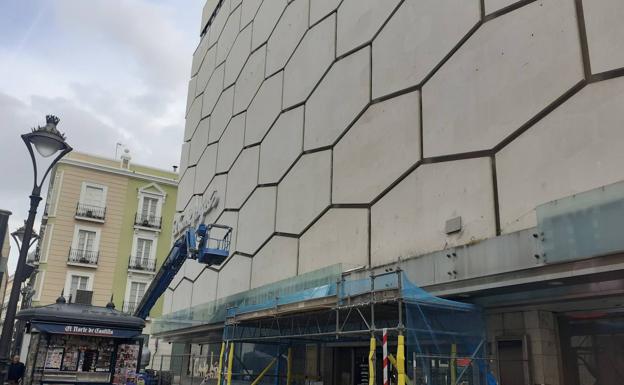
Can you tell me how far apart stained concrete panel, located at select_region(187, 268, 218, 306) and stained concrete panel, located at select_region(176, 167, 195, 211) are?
4.65m

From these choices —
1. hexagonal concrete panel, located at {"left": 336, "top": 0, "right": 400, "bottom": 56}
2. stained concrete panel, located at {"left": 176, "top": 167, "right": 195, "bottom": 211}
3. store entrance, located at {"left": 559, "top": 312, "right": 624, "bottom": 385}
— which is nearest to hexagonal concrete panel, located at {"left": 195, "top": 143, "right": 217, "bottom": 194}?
stained concrete panel, located at {"left": 176, "top": 167, "right": 195, "bottom": 211}

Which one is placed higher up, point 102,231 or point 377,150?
point 102,231

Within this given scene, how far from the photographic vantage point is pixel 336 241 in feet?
35.8

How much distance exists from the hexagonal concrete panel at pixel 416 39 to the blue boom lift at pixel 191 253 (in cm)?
677

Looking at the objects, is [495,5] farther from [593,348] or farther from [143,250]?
[143,250]

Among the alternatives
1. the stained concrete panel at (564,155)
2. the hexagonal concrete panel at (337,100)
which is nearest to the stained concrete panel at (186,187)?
the hexagonal concrete panel at (337,100)

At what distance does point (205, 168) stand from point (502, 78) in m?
15.0

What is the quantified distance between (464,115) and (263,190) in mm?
7894

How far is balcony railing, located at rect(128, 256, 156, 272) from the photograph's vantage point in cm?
3403

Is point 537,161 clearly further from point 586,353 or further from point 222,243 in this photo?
point 222,243

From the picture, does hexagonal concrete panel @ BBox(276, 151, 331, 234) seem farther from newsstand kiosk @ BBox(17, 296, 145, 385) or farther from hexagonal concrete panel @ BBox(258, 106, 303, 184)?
newsstand kiosk @ BBox(17, 296, 145, 385)

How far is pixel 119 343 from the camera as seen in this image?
35.9 feet

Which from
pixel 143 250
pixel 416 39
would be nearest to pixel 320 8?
pixel 416 39

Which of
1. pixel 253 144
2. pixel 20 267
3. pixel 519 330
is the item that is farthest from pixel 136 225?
pixel 519 330
